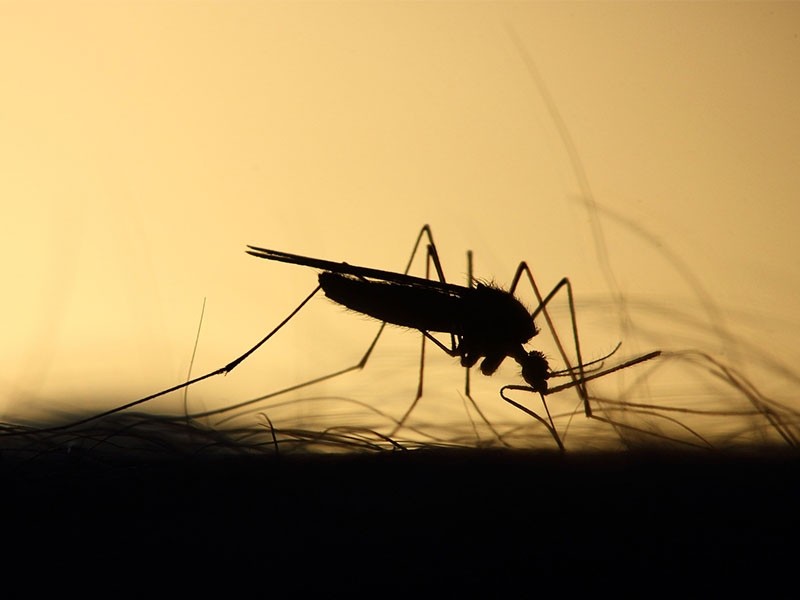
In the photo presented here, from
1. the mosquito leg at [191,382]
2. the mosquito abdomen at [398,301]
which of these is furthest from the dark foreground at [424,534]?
the mosquito abdomen at [398,301]

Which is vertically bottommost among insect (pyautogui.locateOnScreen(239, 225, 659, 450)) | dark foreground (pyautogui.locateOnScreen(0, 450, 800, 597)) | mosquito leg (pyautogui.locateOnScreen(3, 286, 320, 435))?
dark foreground (pyautogui.locateOnScreen(0, 450, 800, 597))

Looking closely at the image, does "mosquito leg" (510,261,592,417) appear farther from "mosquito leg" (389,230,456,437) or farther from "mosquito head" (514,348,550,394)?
"mosquito leg" (389,230,456,437)

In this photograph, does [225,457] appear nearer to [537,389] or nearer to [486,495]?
[486,495]

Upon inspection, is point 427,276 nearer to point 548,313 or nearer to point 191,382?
point 548,313

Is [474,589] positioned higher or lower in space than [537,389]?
lower

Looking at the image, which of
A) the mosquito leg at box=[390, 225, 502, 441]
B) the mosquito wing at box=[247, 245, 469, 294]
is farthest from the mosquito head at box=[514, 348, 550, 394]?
the mosquito wing at box=[247, 245, 469, 294]

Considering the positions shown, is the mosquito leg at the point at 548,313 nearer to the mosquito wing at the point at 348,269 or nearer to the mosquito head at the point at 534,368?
the mosquito head at the point at 534,368

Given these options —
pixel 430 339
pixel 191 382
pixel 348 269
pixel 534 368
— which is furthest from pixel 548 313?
pixel 191 382

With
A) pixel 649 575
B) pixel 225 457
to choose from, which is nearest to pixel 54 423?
pixel 225 457
